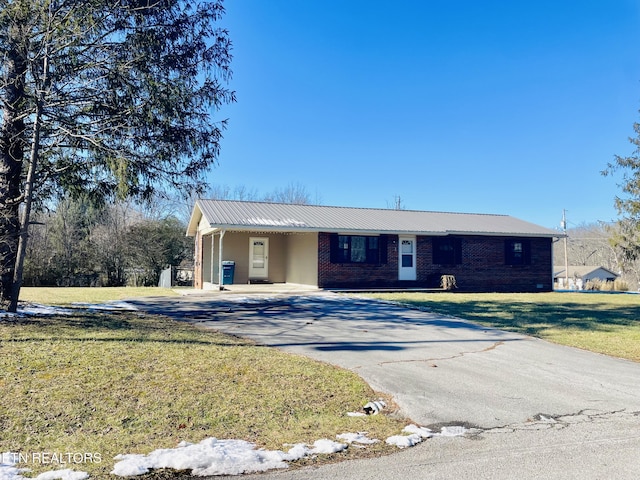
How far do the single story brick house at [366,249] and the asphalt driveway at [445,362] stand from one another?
6.35m

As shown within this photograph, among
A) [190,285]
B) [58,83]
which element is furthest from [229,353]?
[190,285]

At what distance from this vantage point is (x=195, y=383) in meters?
5.25

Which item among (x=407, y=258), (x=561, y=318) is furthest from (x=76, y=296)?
(x=561, y=318)

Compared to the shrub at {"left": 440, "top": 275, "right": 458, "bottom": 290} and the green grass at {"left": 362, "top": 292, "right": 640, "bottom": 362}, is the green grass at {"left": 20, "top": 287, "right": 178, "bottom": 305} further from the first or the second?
the shrub at {"left": 440, "top": 275, "right": 458, "bottom": 290}

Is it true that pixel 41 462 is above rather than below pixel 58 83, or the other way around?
below

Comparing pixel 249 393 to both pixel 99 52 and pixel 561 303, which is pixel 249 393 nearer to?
pixel 99 52

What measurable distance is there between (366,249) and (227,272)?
574cm

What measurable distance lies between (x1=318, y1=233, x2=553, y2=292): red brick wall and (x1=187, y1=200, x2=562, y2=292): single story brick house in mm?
39

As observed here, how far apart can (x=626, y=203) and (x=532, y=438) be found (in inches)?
841

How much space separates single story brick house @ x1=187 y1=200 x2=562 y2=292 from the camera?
19.0 metres

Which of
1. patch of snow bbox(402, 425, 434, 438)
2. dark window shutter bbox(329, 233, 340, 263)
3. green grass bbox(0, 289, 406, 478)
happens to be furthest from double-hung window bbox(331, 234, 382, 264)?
patch of snow bbox(402, 425, 434, 438)

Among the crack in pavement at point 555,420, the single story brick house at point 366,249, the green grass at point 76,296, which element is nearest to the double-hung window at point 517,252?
the single story brick house at point 366,249

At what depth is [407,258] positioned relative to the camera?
67.3ft

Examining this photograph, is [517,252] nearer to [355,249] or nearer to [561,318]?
[355,249]
